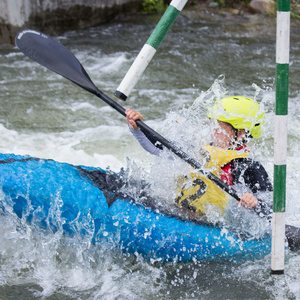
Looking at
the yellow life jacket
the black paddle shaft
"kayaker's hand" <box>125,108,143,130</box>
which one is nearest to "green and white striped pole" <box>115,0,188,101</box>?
"kayaker's hand" <box>125,108,143,130</box>

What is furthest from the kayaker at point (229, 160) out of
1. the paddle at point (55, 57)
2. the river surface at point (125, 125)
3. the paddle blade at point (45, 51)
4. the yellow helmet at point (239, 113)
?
the paddle blade at point (45, 51)

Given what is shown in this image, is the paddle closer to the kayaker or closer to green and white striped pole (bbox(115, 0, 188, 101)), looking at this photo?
green and white striped pole (bbox(115, 0, 188, 101))

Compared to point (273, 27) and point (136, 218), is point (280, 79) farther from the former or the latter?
point (273, 27)

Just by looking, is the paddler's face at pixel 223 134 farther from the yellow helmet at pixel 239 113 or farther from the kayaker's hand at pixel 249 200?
the kayaker's hand at pixel 249 200

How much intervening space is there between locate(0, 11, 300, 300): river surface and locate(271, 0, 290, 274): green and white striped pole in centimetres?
35

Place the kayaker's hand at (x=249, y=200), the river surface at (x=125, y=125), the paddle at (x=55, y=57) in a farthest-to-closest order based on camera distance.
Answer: the paddle at (x=55, y=57), the river surface at (x=125, y=125), the kayaker's hand at (x=249, y=200)

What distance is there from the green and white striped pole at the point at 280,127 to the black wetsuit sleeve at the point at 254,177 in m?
0.31

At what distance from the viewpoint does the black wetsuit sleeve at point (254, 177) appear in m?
2.58

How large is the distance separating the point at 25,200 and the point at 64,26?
232 inches

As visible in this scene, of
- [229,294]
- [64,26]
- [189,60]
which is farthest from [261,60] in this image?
[229,294]

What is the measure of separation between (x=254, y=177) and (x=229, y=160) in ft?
0.57

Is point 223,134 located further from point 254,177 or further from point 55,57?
point 55,57

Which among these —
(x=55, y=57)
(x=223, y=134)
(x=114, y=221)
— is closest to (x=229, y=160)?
(x=223, y=134)

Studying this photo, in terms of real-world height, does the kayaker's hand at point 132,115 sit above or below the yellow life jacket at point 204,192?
above
